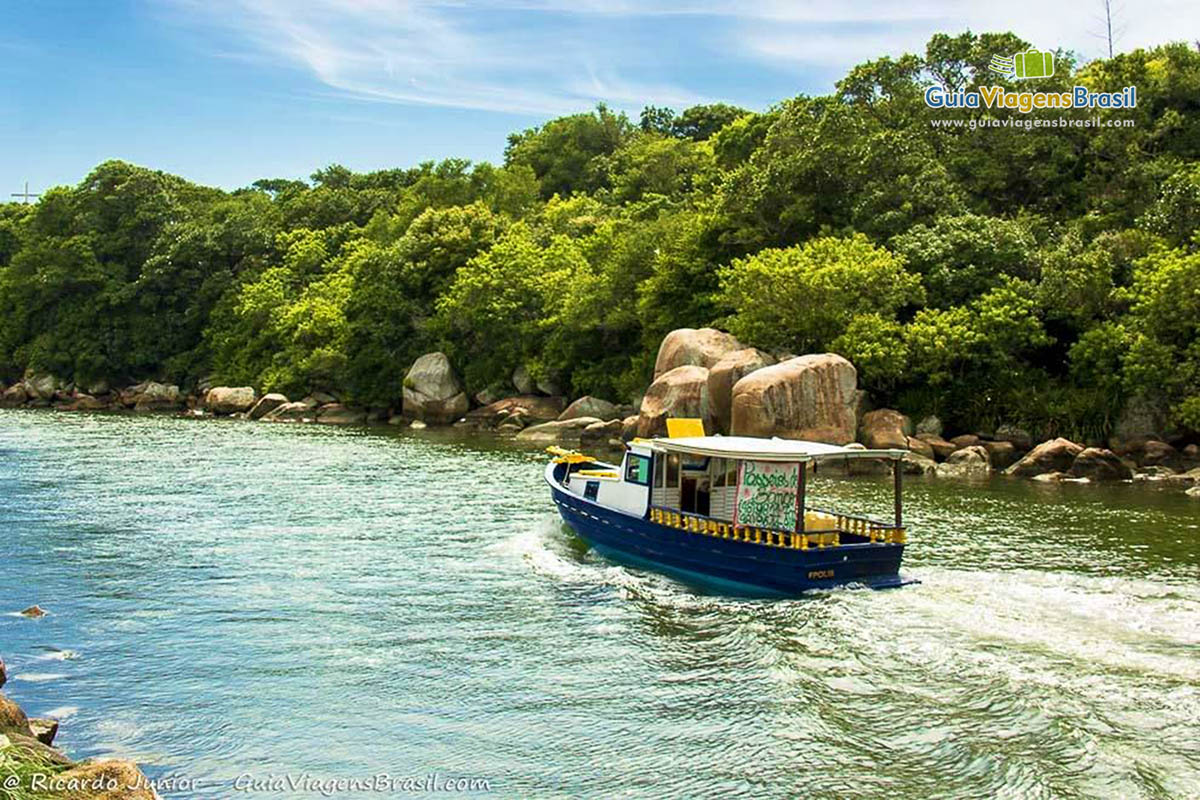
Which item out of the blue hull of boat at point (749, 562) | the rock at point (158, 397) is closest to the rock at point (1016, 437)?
the blue hull of boat at point (749, 562)

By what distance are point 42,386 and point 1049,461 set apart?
2885 inches

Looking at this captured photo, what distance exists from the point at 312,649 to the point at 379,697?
9.29 ft

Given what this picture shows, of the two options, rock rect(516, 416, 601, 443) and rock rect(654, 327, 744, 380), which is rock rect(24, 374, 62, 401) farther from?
rock rect(654, 327, 744, 380)

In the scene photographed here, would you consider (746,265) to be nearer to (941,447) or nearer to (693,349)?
(693,349)

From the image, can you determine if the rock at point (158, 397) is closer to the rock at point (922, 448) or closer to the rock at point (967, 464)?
the rock at point (922, 448)

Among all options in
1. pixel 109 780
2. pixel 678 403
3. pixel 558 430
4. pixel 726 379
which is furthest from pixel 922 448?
pixel 109 780

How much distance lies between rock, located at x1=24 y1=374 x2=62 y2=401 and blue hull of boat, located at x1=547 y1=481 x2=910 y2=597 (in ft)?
234

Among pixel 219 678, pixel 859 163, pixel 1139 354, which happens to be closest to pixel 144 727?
pixel 219 678

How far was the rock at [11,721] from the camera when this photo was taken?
11.3 metres

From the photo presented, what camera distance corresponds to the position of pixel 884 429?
42688 mm

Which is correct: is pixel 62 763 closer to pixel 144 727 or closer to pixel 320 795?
pixel 320 795

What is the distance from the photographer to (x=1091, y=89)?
56.0 m

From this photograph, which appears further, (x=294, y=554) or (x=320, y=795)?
(x=294, y=554)

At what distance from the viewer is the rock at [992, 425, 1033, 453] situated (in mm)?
43000
